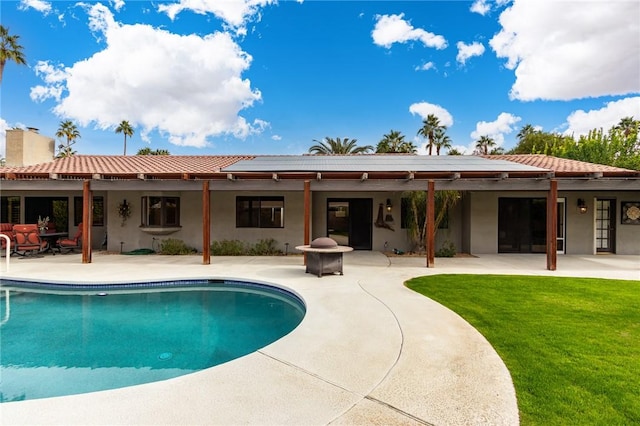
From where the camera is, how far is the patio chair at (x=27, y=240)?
1201cm

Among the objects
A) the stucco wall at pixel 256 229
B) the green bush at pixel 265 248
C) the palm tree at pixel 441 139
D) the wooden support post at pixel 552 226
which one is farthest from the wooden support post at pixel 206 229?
the palm tree at pixel 441 139

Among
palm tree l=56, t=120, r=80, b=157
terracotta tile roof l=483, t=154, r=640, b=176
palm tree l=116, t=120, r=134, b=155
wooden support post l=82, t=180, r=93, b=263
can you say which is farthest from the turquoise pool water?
palm tree l=116, t=120, r=134, b=155

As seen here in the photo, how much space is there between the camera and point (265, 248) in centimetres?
1373

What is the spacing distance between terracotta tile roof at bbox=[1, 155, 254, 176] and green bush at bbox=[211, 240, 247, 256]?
3172 millimetres

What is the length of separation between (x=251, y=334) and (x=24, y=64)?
99.0ft

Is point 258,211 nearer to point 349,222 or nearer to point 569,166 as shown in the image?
point 349,222

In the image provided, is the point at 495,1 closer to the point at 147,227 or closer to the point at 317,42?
the point at 317,42

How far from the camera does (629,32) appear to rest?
1616 centimetres

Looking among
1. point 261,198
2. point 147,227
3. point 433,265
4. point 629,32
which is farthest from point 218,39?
point 629,32

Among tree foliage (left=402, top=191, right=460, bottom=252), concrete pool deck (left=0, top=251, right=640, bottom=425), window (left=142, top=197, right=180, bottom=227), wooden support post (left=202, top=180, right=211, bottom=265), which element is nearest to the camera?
concrete pool deck (left=0, top=251, right=640, bottom=425)

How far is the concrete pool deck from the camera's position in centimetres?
275

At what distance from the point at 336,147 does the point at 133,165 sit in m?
20.8

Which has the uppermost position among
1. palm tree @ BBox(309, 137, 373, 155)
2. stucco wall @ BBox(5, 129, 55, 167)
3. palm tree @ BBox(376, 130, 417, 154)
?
palm tree @ BBox(376, 130, 417, 154)

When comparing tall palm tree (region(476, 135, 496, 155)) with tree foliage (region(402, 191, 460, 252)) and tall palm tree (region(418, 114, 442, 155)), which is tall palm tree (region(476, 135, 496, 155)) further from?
tree foliage (region(402, 191, 460, 252))
